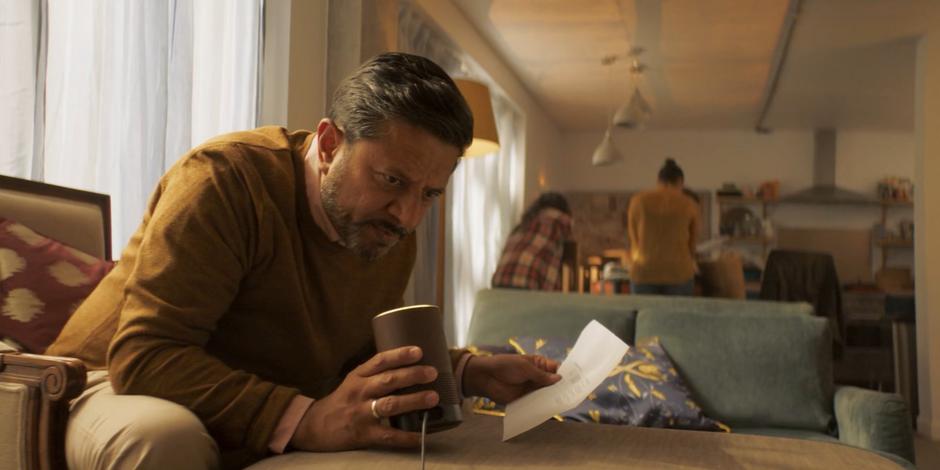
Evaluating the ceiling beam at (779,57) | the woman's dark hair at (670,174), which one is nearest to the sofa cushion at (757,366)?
the woman's dark hair at (670,174)

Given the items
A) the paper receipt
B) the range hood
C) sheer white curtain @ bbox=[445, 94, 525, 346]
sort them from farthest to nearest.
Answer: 1. the range hood
2. sheer white curtain @ bbox=[445, 94, 525, 346]
3. the paper receipt

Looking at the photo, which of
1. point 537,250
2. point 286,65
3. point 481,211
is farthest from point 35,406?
point 481,211

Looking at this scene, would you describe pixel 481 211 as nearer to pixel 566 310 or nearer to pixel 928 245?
pixel 928 245

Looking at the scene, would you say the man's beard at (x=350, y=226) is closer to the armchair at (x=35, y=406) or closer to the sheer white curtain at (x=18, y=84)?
the armchair at (x=35, y=406)

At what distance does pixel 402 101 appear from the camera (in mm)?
1081

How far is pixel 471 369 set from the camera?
4.26 feet

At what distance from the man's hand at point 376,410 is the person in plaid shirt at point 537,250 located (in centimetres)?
391

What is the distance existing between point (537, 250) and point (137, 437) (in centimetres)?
418

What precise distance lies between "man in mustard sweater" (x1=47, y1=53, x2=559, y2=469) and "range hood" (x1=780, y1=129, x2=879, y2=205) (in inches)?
366

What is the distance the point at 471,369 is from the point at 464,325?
513 centimetres

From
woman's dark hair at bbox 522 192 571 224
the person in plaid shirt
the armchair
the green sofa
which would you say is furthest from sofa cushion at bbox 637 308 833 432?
woman's dark hair at bbox 522 192 571 224

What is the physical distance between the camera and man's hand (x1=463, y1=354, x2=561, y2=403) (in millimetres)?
1247

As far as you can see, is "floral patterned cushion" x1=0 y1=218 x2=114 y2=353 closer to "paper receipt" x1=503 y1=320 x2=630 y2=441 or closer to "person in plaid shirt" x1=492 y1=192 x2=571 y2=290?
"paper receipt" x1=503 y1=320 x2=630 y2=441

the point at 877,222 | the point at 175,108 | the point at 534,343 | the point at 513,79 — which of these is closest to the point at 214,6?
the point at 175,108
